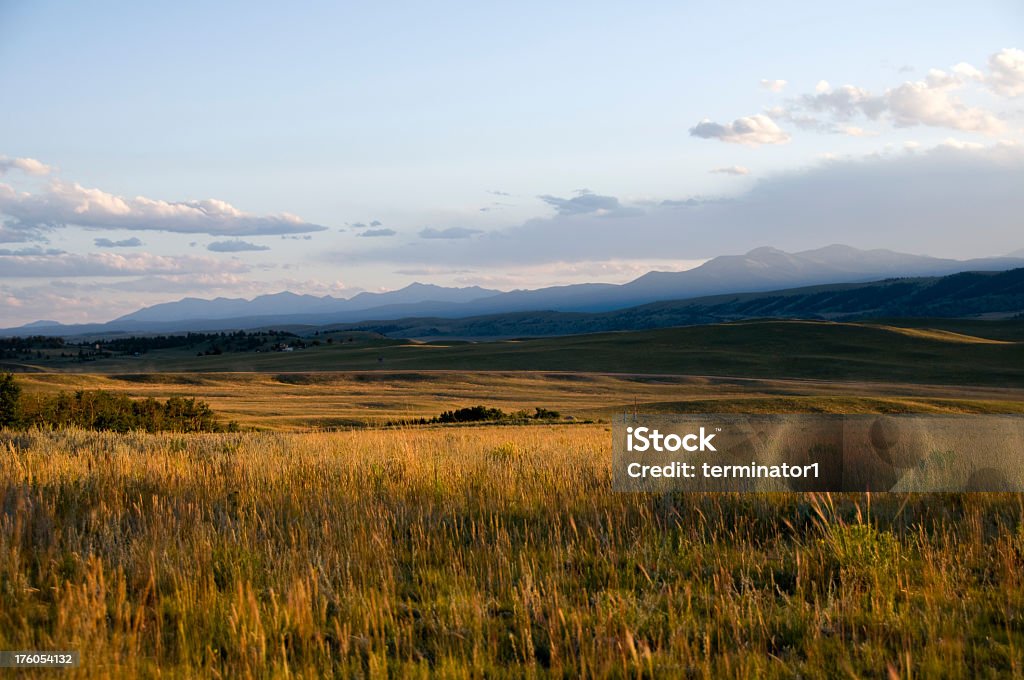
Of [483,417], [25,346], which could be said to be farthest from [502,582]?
[25,346]

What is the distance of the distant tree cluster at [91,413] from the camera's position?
2433 cm

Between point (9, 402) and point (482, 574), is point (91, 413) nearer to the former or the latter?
point (9, 402)

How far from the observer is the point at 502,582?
18.3 ft

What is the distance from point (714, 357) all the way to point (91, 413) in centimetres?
6477

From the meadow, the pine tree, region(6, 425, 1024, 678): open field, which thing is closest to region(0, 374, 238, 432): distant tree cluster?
the pine tree

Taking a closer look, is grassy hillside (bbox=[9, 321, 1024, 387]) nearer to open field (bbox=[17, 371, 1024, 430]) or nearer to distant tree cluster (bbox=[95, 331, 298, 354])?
distant tree cluster (bbox=[95, 331, 298, 354])

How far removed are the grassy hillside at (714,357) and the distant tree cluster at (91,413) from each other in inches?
1962

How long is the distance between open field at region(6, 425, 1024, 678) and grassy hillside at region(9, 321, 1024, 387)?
64.2 metres

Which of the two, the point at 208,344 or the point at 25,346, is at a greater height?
the point at 25,346

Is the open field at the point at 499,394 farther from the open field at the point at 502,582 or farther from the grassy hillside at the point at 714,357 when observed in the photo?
the open field at the point at 502,582

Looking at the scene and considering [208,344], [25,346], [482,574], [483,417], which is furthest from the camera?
[208,344]

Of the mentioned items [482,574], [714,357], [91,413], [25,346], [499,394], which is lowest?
[499,394]

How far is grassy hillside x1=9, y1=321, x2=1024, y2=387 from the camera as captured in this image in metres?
70.2

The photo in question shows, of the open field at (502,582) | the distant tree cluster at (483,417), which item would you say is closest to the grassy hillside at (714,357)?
the distant tree cluster at (483,417)
